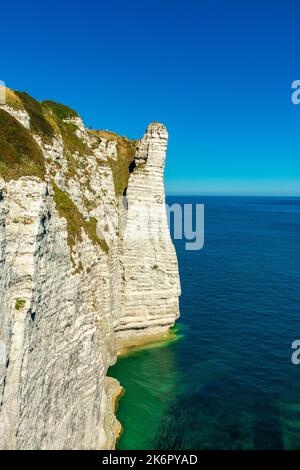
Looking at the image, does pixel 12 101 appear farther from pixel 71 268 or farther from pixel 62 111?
pixel 71 268

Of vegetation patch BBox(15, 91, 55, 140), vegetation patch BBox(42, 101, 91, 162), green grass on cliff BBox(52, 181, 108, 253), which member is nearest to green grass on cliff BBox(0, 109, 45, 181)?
green grass on cliff BBox(52, 181, 108, 253)

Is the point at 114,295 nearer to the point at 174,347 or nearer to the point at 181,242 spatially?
the point at 174,347

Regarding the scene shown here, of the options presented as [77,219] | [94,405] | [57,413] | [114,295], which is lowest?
[94,405]

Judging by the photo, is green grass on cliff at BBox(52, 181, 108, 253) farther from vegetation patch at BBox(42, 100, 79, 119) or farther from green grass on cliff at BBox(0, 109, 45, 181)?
vegetation patch at BBox(42, 100, 79, 119)

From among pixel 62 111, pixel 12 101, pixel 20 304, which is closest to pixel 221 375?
pixel 20 304

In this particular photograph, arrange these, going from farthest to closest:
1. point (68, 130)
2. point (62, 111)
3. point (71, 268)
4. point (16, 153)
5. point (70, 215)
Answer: point (62, 111), point (68, 130), point (70, 215), point (71, 268), point (16, 153)

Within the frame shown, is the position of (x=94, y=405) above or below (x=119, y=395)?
above

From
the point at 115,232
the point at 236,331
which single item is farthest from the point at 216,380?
the point at 115,232
